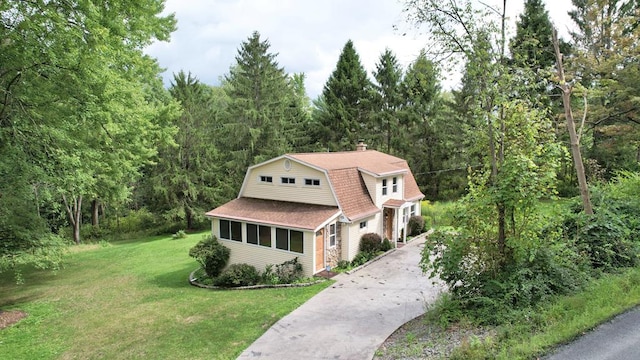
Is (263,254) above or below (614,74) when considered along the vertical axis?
below

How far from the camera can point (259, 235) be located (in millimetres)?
15516

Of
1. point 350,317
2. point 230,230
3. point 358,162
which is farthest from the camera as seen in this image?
point 358,162

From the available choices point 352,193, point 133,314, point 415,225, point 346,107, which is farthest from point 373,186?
point 346,107

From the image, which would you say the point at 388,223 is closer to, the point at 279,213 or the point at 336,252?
the point at 336,252

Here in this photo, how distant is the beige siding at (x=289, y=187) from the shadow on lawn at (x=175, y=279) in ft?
15.5

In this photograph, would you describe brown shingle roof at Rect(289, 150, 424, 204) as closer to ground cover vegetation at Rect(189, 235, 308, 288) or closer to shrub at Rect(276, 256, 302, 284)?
shrub at Rect(276, 256, 302, 284)

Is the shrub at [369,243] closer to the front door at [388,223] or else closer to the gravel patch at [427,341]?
the front door at [388,223]

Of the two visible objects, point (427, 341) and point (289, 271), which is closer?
point (427, 341)

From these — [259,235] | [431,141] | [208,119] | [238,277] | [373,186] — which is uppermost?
[208,119]

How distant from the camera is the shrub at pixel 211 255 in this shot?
15.4m

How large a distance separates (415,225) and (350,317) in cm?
1218

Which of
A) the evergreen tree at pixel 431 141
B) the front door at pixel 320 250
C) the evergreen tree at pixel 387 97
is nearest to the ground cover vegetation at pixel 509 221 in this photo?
the front door at pixel 320 250

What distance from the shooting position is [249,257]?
1581cm

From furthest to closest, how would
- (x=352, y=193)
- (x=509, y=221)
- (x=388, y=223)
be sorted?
(x=388, y=223) → (x=352, y=193) → (x=509, y=221)
